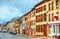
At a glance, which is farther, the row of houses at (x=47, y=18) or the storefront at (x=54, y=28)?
the row of houses at (x=47, y=18)

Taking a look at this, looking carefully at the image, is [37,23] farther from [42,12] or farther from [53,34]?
[53,34]

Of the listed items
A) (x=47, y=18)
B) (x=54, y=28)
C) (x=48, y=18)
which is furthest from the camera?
(x=47, y=18)

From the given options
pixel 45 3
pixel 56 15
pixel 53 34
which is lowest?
pixel 53 34

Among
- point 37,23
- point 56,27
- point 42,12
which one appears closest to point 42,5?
point 42,12

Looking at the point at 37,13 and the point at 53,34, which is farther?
the point at 37,13

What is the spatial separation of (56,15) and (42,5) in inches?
670

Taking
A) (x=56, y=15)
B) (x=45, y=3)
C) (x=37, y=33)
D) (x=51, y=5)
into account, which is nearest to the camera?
(x=56, y=15)

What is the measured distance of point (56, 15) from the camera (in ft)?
218

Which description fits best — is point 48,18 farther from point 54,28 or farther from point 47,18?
point 54,28

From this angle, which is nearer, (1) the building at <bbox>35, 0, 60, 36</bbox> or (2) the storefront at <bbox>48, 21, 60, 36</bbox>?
(2) the storefront at <bbox>48, 21, 60, 36</bbox>

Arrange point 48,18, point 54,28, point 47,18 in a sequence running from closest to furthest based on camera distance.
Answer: point 54,28 < point 48,18 < point 47,18

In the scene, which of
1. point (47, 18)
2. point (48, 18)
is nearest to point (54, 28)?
point (48, 18)

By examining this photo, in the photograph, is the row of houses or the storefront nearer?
the storefront

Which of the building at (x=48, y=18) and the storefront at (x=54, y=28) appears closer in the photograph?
the storefront at (x=54, y=28)
